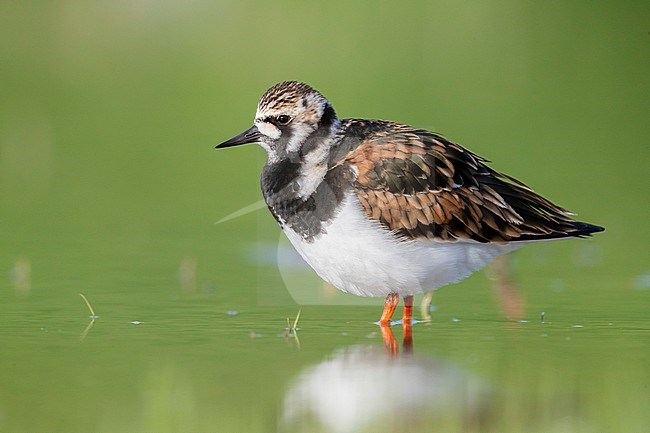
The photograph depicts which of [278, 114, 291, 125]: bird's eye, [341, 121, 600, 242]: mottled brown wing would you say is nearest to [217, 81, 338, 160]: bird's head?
[278, 114, 291, 125]: bird's eye

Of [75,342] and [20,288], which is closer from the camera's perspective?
[75,342]

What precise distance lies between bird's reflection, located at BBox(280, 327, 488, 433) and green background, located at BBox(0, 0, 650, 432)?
0.13 feet

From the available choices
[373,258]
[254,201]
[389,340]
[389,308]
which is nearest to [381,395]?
[389,340]

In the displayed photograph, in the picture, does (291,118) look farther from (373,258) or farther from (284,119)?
(373,258)

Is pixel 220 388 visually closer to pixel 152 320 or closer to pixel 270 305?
pixel 152 320

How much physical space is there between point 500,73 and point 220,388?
1752cm

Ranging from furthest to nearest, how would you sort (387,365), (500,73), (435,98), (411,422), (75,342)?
1. (500,73)
2. (435,98)
3. (75,342)
4. (387,365)
5. (411,422)

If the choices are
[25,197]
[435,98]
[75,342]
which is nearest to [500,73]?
[435,98]

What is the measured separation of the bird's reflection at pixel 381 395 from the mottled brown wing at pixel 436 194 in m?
1.30

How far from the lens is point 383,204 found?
9.23 m

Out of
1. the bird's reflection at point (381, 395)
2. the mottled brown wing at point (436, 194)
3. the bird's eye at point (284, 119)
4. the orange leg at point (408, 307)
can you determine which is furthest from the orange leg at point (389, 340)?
the bird's eye at point (284, 119)

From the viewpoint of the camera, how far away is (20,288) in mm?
10391

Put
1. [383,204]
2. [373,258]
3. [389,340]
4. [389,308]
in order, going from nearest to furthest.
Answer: [389,340] < [373,258] < [383,204] < [389,308]

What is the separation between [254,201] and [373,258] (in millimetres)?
6197
